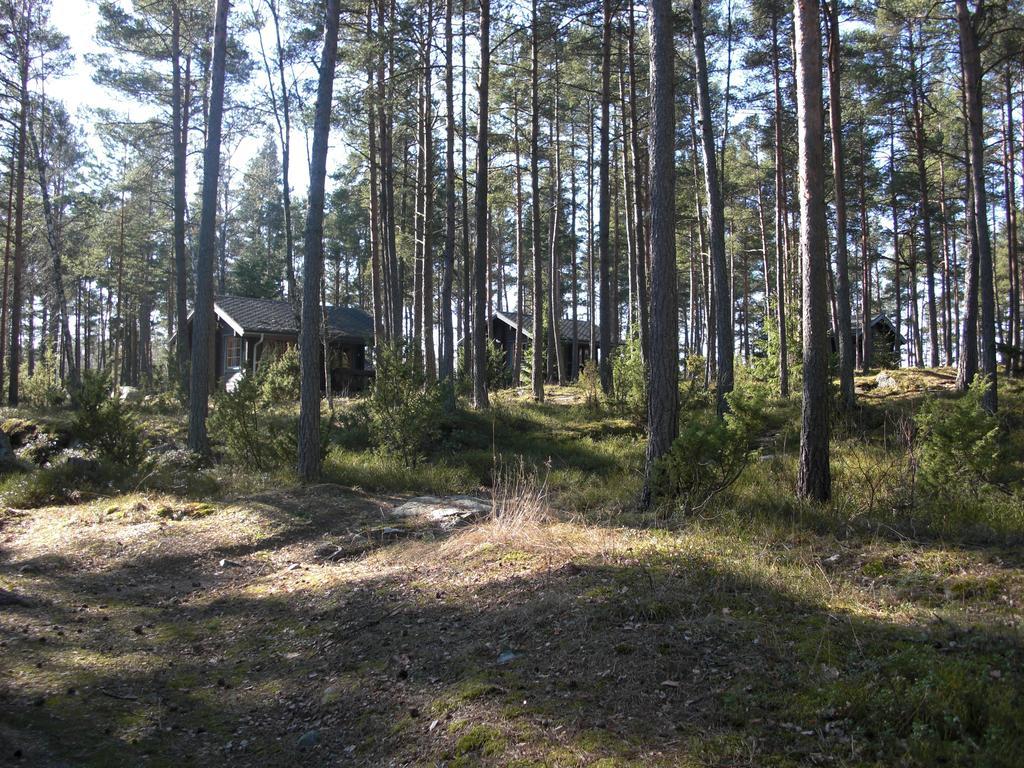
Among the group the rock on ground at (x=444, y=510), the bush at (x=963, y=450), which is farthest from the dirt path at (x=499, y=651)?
the bush at (x=963, y=450)

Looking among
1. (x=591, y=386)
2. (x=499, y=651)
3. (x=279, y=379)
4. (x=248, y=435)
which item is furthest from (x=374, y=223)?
(x=499, y=651)

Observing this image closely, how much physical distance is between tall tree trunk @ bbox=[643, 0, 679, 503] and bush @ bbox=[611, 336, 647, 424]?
7.72 metres

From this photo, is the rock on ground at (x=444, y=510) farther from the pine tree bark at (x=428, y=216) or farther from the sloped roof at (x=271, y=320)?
the sloped roof at (x=271, y=320)

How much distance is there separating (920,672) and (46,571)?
7831 millimetres

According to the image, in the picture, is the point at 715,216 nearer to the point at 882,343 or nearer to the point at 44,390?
the point at 882,343

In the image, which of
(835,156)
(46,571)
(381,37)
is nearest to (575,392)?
(835,156)

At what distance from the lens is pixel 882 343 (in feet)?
97.8

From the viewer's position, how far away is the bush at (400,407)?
12.3m

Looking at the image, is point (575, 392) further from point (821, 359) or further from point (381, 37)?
point (821, 359)

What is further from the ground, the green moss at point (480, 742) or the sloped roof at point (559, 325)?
the sloped roof at point (559, 325)

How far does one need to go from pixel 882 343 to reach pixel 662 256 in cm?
2652

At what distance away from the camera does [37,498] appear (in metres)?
10.2

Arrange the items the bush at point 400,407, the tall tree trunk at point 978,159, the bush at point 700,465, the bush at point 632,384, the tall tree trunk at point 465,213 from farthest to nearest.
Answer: the tall tree trunk at point 465,213
the bush at point 632,384
the tall tree trunk at point 978,159
the bush at point 400,407
the bush at point 700,465

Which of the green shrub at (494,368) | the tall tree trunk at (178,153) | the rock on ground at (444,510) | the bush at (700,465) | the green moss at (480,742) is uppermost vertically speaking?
the tall tree trunk at (178,153)
